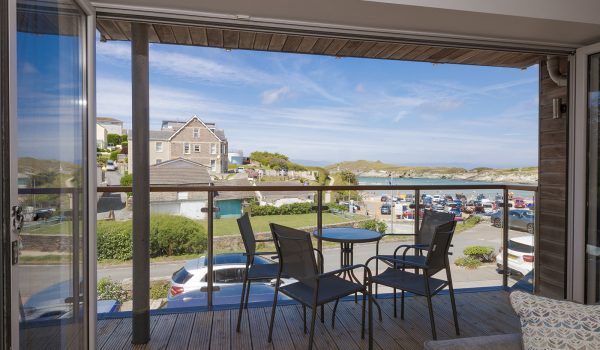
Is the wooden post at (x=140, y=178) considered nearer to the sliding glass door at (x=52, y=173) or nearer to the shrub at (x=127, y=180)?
the shrub at (x=127, y=180)

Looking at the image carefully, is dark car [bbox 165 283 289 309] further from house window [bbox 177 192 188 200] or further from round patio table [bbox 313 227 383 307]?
house window [bbox 177 192 188 200]

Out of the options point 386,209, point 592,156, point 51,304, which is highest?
point 592,156

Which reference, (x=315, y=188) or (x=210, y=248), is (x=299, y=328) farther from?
(x=315, y=188)

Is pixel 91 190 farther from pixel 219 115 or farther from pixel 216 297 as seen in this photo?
pixel 219 115

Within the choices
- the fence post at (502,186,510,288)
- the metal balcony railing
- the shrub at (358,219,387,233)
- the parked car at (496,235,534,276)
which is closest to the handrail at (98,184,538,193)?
the metal balcony railing

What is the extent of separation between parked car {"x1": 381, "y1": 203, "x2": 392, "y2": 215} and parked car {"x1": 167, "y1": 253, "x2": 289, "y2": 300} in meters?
1.57

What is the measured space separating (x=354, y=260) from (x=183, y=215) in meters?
1.71

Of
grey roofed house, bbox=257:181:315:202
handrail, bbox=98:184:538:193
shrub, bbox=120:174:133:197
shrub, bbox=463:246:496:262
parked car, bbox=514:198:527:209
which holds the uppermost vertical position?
shrub, bbox=120:174:133:197

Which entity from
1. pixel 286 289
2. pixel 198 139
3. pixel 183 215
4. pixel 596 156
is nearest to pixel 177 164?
pixel 183 215

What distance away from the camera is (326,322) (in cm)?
302

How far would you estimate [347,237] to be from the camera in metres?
3.14

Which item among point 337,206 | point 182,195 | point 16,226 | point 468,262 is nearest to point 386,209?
point 337,206

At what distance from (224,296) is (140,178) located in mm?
1449

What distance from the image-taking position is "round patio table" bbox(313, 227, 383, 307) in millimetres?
3051
